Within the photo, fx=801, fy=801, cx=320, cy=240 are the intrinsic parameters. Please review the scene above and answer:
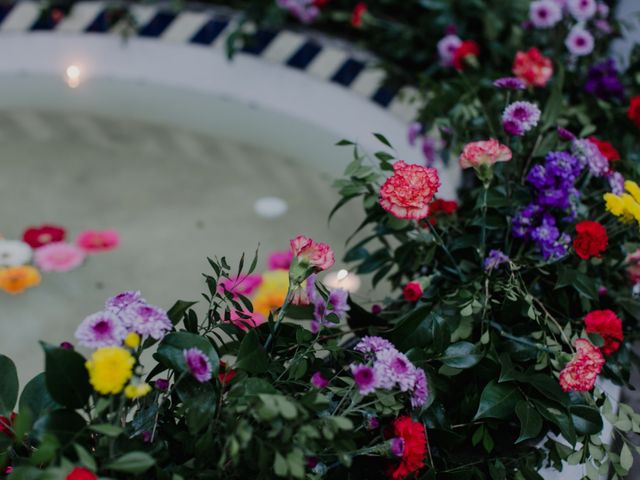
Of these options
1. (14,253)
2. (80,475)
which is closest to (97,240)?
(14,253)

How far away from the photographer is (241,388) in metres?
0.96

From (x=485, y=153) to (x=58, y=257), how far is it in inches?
65.3

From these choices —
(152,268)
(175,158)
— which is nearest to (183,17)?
(175,158)

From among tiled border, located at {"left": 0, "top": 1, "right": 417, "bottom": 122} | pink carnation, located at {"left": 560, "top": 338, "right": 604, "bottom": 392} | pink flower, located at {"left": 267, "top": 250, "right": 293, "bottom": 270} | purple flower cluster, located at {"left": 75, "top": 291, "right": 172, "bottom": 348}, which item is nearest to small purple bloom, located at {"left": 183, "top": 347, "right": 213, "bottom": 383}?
purple flower cluster, located at {"left": 75, "top": 291, "right": 172, "bottom": 348}

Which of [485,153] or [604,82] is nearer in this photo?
[485,153]

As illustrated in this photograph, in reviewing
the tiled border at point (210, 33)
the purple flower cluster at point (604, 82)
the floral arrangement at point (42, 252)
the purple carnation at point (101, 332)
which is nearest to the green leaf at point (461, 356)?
the purple carnation at point (101, 332)

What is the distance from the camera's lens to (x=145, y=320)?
3.07 ft

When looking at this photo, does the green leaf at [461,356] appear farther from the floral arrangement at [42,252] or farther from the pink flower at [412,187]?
the floral arrangement at [42,252]

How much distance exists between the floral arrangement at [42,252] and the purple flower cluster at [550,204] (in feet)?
4.95

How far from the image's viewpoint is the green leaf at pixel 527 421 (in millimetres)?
1101

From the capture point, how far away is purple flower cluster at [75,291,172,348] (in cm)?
89

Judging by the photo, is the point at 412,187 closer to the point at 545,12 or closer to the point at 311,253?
the point at 311,253

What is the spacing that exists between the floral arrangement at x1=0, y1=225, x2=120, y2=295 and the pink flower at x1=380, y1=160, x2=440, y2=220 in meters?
1.54

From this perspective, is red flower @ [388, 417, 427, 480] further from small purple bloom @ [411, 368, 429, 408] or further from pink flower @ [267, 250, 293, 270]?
pink flower @ [267, 250, 293, 270]
